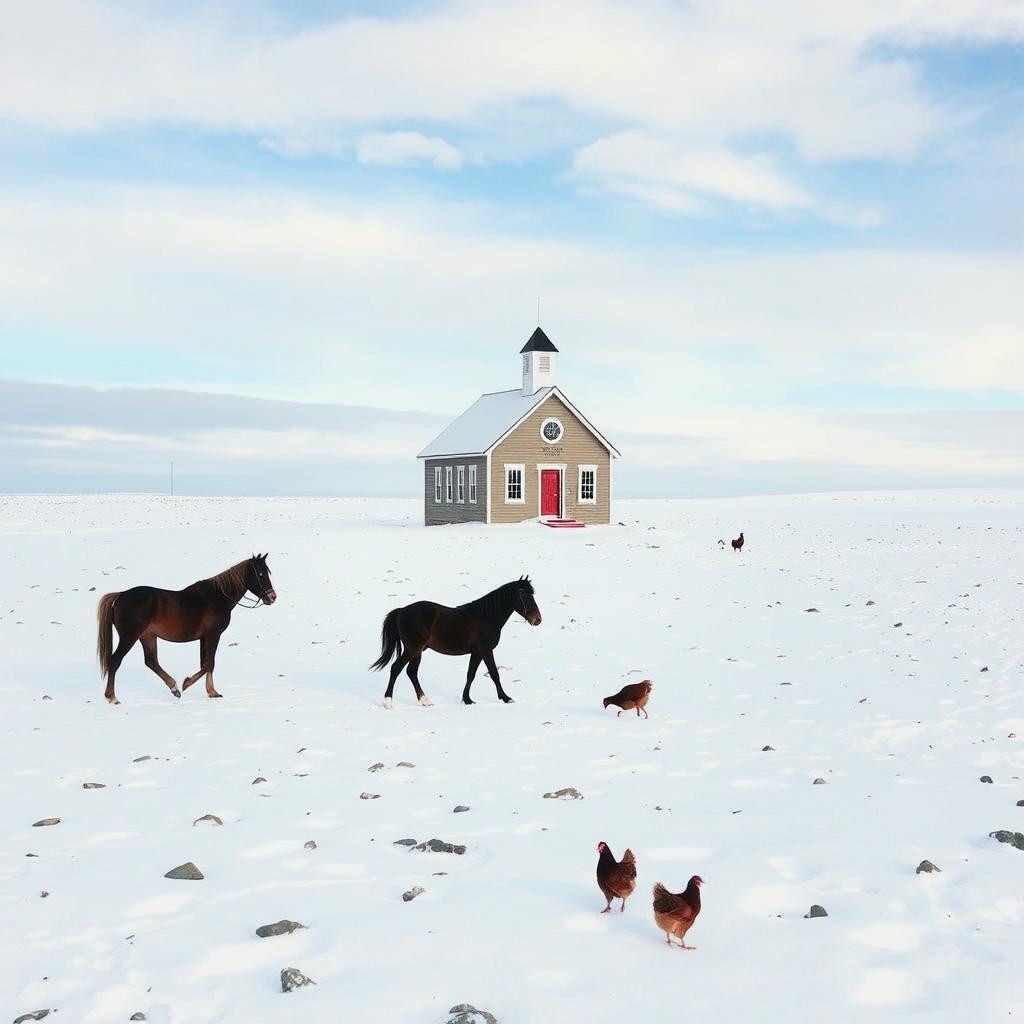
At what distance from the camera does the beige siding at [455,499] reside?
151 ft

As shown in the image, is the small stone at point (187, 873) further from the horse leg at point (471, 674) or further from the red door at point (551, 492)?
the red door at point (551, 492)

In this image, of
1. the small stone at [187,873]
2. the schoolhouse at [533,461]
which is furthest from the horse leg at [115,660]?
the schoolhouse at [533,461]

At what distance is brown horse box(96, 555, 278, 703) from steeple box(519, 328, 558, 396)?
35.8m

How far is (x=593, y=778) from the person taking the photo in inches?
366

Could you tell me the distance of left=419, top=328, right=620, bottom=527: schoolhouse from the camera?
45.8m

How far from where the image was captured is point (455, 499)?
160ft

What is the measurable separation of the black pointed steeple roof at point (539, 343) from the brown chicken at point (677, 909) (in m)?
44.1

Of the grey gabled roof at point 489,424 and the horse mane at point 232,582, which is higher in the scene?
the grey gabled roof at point 489,424

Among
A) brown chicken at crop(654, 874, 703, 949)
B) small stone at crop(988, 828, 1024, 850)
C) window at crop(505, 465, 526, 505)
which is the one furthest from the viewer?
window at crop(505, 465, 526, 505)

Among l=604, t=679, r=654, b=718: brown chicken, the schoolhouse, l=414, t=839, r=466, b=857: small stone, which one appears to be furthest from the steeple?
l=414, t=839, r=466, b=857: small stone

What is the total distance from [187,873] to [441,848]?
1.82 meters

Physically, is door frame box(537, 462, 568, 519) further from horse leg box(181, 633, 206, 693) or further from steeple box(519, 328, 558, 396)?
horse leg box(181, 633, 206, 693)

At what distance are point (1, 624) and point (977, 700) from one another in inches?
721

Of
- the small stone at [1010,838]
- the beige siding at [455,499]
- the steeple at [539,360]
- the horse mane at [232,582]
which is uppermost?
the steeple at [539,360]
